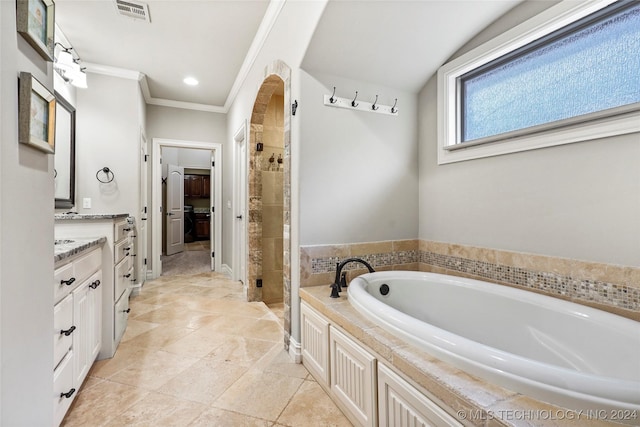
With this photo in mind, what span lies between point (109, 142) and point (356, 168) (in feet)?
9.90

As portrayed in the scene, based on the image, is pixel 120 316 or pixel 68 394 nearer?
pixel 68 394

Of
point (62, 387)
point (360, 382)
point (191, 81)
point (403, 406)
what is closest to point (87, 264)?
point (62, 387)

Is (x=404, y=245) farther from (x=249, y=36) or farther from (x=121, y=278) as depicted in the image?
(x=249, y=36)

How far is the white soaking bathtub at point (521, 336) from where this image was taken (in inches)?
29.1

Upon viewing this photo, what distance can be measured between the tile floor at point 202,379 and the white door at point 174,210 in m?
3.80

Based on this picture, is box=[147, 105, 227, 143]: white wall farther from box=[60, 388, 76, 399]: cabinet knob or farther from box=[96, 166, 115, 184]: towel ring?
box=[60, 388, 76, 399]: cabinet knob

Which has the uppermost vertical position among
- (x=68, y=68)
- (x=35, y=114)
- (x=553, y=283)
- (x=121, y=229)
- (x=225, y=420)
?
(x=68, y=68)

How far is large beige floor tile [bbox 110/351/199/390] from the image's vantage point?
1762 millimetres

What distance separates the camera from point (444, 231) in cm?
223

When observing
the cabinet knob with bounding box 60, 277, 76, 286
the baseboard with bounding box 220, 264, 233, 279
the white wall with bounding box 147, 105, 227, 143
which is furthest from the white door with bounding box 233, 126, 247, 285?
the cabinet knob with bounding box 60, 277, 76, 286

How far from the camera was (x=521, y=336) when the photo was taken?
1491mm

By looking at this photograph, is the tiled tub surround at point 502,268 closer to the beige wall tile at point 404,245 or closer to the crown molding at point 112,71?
the beige wall tile at point 404,245

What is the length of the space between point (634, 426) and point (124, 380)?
2.28m

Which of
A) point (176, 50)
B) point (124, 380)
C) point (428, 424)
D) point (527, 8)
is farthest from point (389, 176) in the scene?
point (176, 50)
